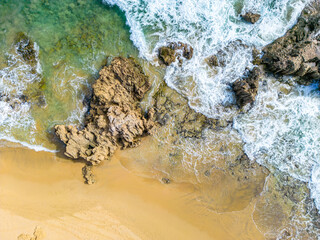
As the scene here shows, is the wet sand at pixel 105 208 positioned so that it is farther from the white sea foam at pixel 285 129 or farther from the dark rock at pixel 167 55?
the dark rock at pixel 167 55

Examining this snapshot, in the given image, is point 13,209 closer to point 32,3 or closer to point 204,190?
point 204,190

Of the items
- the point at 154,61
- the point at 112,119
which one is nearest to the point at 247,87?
the point at 154,61

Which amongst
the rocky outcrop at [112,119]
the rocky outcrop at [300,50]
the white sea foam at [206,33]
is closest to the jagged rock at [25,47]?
the rocky outcrop at [112,119]

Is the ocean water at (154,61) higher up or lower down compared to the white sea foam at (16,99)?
higher up

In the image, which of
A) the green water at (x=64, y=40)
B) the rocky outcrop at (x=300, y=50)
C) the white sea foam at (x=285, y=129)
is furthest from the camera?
the green water at (x=64, y=40)

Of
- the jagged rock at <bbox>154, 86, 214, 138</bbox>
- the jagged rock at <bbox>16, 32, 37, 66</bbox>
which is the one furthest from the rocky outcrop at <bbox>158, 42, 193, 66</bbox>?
Result: the jagged rock at <bbox>16, 32, 37, 66</bbox>
